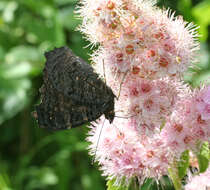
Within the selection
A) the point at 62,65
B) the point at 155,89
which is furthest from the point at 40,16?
the point at 155,89

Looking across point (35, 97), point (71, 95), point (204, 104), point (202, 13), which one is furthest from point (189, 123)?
point (35, 97)

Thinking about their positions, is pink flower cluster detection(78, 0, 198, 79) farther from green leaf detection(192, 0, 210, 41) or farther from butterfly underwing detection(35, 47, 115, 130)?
green leaf detection(192, 0, 210, 41)

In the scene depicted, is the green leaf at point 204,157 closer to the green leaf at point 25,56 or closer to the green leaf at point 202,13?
the green leaf at point 202,13

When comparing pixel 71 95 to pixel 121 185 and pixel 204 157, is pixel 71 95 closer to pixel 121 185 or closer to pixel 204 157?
pixel 121 185

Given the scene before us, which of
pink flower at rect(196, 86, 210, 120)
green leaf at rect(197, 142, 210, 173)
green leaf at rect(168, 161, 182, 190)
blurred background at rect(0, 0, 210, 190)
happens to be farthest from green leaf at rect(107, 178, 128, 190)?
blurred background at rect(0, 0, 210, 190)

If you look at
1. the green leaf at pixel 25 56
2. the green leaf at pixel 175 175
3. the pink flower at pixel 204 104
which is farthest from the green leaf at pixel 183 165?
the green leaf at pixel 25 56

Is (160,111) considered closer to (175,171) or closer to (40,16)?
(175,171)
